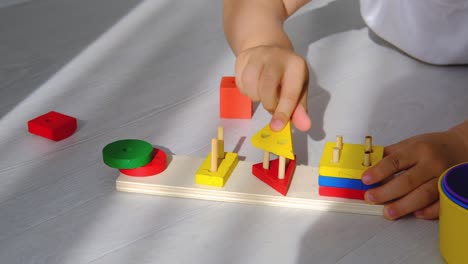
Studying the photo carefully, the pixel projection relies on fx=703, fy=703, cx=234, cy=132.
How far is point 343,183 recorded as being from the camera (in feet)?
2.55

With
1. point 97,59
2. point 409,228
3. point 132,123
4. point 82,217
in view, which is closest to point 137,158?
point 82,217

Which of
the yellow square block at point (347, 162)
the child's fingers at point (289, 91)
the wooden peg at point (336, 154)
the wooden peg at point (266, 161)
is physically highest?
the child's fingers at point (289, 91)

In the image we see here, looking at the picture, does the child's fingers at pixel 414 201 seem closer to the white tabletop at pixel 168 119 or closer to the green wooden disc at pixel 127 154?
the white tabletop at pixel 168 119

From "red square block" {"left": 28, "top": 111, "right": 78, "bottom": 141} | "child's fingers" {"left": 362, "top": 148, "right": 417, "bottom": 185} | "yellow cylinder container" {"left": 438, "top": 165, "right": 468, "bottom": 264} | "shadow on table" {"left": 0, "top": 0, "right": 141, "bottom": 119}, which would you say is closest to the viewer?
"yellow cylinder container" {"left": 438, "top": 165, "right": 468, "bottom": 264}

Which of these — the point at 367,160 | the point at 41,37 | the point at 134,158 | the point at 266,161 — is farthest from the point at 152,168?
the point at 41,37

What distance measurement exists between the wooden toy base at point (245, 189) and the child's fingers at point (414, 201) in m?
0.02

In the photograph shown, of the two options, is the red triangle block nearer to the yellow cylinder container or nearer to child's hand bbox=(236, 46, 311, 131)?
child's hand bbox=(236, 46, 311, 131)

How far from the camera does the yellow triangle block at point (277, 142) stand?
30.7 inches

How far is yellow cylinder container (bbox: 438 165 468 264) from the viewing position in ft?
2.07

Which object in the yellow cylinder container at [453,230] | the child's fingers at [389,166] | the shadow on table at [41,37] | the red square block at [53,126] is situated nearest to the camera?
the yellow cylinder container at [453,230]

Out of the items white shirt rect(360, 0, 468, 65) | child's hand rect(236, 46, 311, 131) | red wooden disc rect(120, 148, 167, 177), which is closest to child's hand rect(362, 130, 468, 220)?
child's hand rect(236, 46, 311, 131)

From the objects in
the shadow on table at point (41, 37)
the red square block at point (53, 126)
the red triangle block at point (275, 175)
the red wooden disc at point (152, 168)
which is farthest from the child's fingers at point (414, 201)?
the shadow on table at point (41, 37)

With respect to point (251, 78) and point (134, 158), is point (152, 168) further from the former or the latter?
point (251, 78)

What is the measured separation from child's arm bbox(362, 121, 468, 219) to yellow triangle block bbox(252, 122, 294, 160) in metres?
0.09
